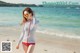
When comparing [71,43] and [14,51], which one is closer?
[14,51]

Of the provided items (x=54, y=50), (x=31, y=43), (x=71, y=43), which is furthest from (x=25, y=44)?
(x=71, y=43)

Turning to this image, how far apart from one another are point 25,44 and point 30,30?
0.22 m

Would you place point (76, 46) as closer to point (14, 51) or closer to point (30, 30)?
point (14, 51)

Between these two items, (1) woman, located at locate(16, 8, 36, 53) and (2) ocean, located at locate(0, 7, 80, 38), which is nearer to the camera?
(1) woman, located at locate(16, 8, 36, 53)

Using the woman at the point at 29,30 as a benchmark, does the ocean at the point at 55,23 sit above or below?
below

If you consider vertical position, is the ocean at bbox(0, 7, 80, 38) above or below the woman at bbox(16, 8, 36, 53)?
below

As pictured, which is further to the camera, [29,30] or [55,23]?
[55,23]

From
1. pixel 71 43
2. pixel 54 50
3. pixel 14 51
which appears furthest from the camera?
pixel 71 43

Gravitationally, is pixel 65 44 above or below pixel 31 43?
below

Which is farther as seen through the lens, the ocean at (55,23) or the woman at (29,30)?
the ocean at (55,23)

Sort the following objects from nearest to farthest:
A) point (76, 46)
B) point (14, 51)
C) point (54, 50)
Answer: point (14, 51) → point (54, 50) → point (76, 46)

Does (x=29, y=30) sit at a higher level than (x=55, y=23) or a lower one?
higher

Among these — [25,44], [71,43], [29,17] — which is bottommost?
[71,43]

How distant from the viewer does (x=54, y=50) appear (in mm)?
8148
